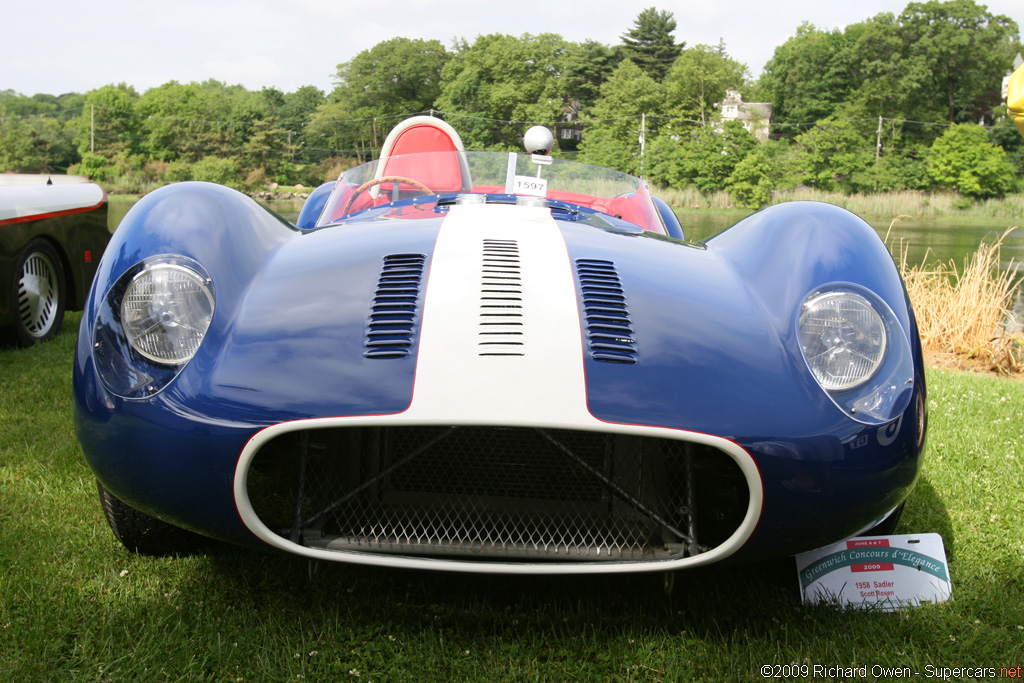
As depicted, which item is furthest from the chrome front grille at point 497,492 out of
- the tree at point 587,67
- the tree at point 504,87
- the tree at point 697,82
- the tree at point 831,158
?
the tree at point 587,67

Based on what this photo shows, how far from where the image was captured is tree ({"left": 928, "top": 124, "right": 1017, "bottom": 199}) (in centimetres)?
3675

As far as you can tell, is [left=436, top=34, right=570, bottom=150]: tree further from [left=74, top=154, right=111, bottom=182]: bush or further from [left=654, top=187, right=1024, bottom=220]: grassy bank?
[left=74, top=154, right=111, bottom=182]: bush

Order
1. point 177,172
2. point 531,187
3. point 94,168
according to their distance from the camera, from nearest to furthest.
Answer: point 531,187
point 177,172
point 94,168

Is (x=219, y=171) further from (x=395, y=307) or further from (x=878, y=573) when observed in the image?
(x=878, y=573)

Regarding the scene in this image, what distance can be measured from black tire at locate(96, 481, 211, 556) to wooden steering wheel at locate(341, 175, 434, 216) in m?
1.49

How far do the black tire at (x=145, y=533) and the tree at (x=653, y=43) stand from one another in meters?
69.4

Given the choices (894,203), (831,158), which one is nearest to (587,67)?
(831,158)

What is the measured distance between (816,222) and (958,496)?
49.3 inches

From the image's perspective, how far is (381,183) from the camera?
3293 mm

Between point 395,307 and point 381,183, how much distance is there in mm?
1778

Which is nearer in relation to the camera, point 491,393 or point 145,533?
point 491,393

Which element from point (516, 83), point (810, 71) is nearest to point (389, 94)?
point (516, 83)

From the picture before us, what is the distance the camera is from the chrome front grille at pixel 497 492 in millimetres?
1539

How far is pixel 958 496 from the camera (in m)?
2.60
